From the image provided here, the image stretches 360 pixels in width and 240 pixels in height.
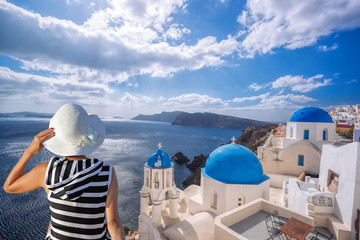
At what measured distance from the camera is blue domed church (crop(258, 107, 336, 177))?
1496 centimetres

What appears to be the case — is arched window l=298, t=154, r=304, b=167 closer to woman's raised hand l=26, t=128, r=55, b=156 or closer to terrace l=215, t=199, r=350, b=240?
terrace l=215, t=199, r=350, b=240

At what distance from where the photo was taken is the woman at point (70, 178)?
5.52ft

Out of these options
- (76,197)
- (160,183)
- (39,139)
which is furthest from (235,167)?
(39,139)

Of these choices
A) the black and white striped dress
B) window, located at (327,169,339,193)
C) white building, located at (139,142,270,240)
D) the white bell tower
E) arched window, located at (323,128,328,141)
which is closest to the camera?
the black and white striped dress

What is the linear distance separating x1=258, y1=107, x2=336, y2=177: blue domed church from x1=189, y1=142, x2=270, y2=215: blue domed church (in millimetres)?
7114

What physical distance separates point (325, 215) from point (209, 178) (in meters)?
5.26

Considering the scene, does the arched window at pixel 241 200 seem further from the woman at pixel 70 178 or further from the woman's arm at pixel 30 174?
the woman's arm at pixel 30 174

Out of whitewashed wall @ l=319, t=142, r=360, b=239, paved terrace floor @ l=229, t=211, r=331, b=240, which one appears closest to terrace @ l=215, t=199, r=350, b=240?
paved terrace floor @ l=229, t=211, r=331, b=240

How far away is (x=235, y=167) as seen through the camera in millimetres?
9461

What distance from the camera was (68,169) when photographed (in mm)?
1698

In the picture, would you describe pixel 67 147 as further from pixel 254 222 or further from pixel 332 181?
pixel 332 181

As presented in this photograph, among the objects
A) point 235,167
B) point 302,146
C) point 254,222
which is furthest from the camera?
point 302,146

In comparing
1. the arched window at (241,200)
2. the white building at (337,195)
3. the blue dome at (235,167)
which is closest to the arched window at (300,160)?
the white building at (337,195)

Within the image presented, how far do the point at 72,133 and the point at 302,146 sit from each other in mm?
18142
